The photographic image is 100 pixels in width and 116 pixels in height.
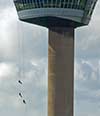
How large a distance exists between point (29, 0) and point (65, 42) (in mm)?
15161

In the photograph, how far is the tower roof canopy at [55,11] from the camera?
83.9 meters

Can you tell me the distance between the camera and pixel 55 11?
85000 mm

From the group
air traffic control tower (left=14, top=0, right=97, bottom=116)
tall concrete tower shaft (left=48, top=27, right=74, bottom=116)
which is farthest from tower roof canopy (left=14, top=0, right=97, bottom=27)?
tall concrete tower shaft (left=48, top=27, right=74, bottom=116)

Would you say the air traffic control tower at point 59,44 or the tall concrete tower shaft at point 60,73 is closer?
the tall concrete tower shaft at point 60,73

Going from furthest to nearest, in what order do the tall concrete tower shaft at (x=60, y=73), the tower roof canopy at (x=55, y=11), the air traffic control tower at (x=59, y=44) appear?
the tower roof canopy at (x=55, y=11) → the air traffic control tower at (x=59, y=44) → the tall concrete tower shaft at (x=60, y=73)

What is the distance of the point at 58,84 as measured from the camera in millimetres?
80500

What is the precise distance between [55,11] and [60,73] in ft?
50.1

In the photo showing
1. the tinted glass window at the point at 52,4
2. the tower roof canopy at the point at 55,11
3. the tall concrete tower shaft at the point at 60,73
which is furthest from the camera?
the tinted glass window at the point at 52,4

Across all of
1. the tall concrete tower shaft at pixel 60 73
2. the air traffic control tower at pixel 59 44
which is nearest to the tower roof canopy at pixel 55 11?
the air traffic control tower at pixel 59 44

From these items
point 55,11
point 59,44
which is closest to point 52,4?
point 55,11

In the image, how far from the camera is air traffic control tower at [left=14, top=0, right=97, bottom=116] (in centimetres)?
8050

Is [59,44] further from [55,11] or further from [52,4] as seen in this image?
[52,4]

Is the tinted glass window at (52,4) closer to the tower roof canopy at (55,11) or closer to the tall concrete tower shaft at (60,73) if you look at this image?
the tower roof canopy at (55,11)

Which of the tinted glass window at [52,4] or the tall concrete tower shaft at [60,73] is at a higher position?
the tinted glass window at [52,4]
